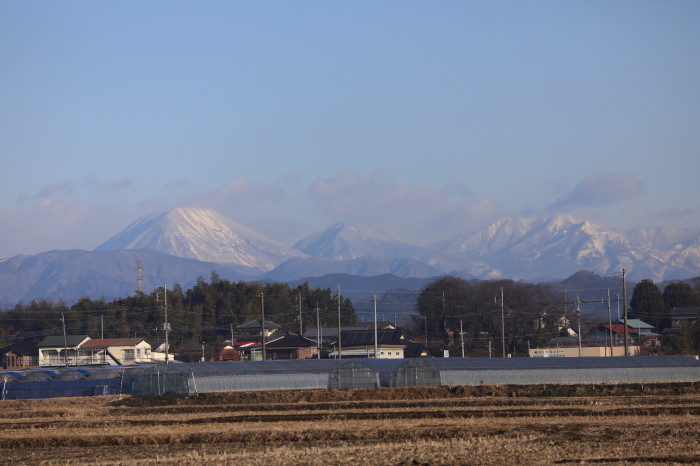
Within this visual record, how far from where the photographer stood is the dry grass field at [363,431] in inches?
969

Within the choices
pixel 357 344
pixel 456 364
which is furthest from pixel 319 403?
pixel 357 344

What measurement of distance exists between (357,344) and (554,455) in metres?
77.5

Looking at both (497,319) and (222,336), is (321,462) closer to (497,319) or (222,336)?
(497,319)

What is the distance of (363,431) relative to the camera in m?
30.1

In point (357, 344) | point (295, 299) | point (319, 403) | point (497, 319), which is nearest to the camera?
point (319, 403)

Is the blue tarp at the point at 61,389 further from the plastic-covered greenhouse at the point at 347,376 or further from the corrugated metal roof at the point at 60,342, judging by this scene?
the corrugated metal roof at the point at 60,342

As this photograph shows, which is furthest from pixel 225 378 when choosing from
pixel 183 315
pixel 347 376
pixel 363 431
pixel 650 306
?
pixel 650 306

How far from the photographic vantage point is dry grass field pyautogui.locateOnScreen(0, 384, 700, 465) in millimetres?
24609

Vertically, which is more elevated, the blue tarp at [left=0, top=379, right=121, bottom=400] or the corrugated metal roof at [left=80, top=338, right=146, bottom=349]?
the corrugated metal roof at [left=80, top=338, right=146, bottom=349]

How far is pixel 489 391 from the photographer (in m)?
49.4

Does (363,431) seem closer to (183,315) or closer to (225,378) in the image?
(225,378)

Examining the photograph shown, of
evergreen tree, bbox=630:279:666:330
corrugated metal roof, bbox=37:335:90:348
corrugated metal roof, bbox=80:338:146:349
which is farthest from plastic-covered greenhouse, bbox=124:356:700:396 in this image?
evergreen tree, bbox=630:279:666:330

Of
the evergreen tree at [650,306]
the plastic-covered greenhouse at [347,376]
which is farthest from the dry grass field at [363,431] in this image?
the evergreen tree at [650,306]

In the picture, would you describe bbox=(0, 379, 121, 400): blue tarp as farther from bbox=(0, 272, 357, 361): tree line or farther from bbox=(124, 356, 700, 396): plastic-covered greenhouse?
bbox=(0, 272, 357, 361): tree line
